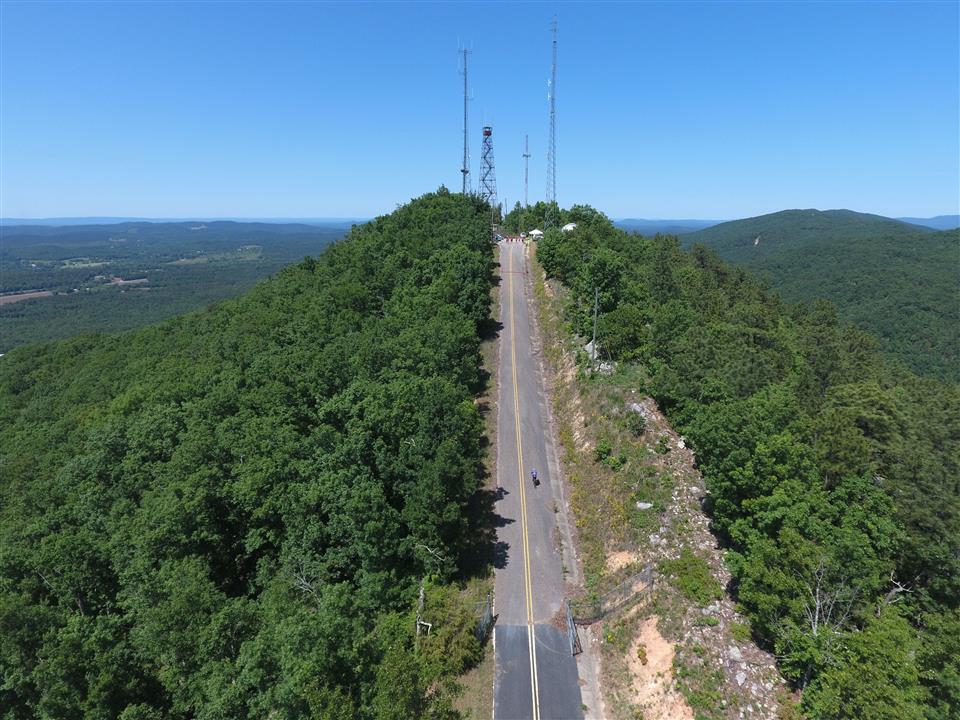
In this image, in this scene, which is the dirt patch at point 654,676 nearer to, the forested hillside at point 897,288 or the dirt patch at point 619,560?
the dirt patch at point 619,560

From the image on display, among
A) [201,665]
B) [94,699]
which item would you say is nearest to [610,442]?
[201,665]

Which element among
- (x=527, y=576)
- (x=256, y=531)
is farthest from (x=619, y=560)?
(x=256, y=531)

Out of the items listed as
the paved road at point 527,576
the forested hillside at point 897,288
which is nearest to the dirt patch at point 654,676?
the paved road at point 527,576

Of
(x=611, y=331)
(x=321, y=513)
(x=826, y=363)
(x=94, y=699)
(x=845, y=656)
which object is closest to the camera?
(x=845, y=656)

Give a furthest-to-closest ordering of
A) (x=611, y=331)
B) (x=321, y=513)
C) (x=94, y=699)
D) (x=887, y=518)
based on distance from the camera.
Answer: (x=611, y=331)
(x=321, y=513)
(x=887, y=518)
(x=94, y=699)

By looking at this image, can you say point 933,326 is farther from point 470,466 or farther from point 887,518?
point 470,466

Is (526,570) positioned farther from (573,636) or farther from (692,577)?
(692,577)
